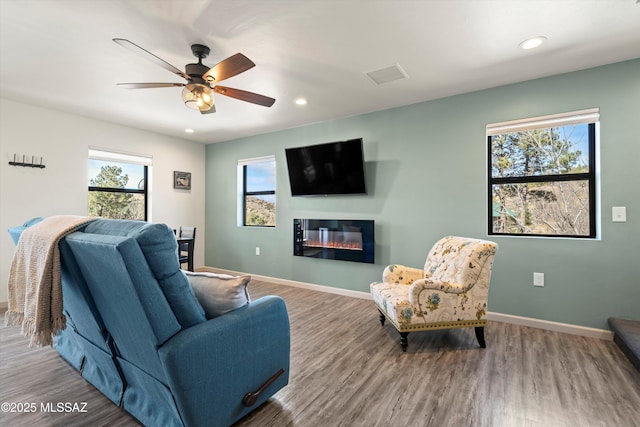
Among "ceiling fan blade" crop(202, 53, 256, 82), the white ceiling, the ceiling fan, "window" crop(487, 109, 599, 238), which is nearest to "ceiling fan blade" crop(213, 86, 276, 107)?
the ceiling fan

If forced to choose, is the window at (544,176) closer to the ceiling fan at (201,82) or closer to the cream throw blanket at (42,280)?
the ceiling fan at (201,82)

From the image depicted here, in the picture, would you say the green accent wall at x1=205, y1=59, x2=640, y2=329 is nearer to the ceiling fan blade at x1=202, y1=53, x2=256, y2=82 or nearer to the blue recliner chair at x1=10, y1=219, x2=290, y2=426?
the ceiling fan blade at x1=202, y1=53, x2=256, y2=82

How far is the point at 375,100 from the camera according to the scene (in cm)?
347

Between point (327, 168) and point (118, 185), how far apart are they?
3369 millimetres

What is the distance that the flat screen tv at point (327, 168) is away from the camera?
3789 millimetres

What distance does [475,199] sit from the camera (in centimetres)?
319

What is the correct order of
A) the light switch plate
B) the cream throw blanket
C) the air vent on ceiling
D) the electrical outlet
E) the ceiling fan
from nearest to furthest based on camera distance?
the cream throw blanket < the ceiling fan < the light switch plate < the air vent on ceiling < the electrical outlet

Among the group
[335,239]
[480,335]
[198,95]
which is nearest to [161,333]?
[198,95]

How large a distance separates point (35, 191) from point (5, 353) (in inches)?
86.2

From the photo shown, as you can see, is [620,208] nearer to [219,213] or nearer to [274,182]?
[274,182]

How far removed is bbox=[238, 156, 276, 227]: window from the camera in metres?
4.97

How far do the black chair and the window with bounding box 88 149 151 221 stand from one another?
853mm

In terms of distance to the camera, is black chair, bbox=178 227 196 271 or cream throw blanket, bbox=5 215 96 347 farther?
black chair, bbox=178 227 196 271

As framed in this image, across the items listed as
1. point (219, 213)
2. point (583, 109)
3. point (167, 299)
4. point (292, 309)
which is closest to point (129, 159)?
point (219, 213)
